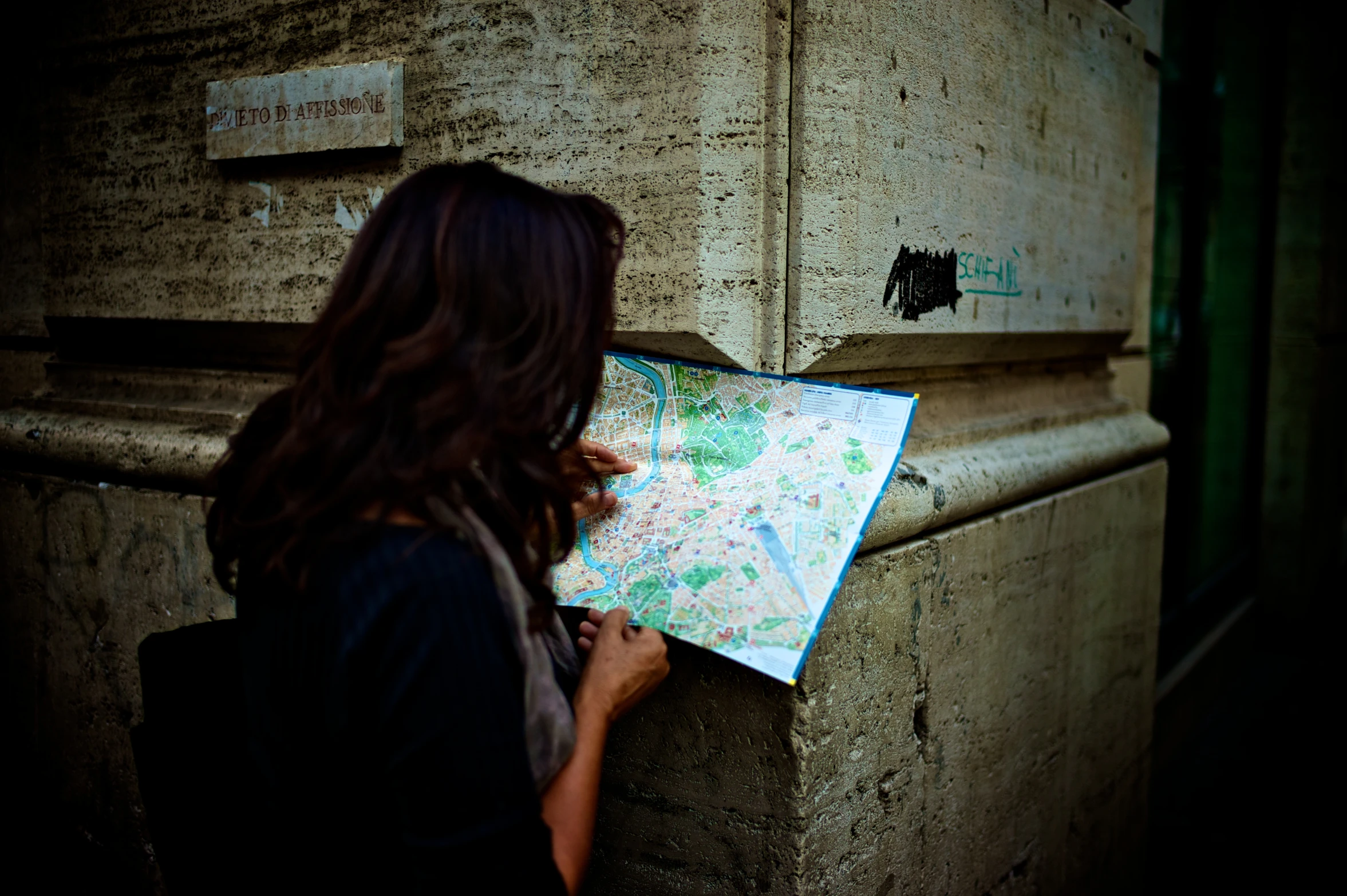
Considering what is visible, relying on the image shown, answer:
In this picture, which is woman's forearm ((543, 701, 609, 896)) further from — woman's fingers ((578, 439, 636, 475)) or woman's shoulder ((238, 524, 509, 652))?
woman's fingers ((578, 439, 636, 475))

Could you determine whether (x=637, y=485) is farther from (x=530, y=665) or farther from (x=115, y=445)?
(x=115, y=445)

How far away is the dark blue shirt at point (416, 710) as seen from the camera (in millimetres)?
1088

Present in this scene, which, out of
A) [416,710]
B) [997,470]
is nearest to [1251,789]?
[997,470]

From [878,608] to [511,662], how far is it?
118 centimetres

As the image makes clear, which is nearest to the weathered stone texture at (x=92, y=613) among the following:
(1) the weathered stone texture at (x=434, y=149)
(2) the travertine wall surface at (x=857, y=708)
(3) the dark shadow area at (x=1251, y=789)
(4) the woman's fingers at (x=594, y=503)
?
(2) the travertine wall surface at (x=857, y=708)

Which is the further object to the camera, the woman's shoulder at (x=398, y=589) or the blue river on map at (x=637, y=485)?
the blue river on map at (x=637, y=485)

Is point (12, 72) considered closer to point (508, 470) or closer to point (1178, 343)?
point (508, 470)

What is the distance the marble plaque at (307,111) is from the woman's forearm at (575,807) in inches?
58.1

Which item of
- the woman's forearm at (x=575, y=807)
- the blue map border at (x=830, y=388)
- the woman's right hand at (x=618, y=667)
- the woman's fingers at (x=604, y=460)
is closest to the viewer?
the woman's forearm at (x=575, y=807)

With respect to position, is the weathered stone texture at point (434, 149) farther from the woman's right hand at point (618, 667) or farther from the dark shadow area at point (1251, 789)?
the dark shadow area at point (1251, 789)

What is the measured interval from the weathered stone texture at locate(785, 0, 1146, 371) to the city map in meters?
0.26

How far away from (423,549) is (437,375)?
0.69 feet

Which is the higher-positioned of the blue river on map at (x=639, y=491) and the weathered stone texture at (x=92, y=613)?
the blue river on map at (x=639, y=491)

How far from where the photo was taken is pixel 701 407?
6.11 ft
